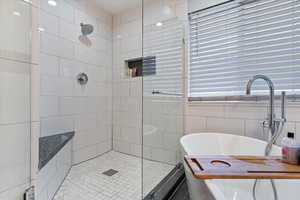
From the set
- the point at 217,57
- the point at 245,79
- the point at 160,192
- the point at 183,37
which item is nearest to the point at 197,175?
the point at 160,192

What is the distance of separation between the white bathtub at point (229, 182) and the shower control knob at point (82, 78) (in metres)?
1.63

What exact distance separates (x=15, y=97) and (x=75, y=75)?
5.48ft

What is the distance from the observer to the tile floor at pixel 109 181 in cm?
138

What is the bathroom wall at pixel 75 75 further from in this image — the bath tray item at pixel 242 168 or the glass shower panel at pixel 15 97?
the bath tray item at pixel 242 168

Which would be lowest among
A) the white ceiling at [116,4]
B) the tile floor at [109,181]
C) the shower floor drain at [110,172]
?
the shower floor drain at [110,172]

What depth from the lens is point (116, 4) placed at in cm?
244

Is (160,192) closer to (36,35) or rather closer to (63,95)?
(36,35)

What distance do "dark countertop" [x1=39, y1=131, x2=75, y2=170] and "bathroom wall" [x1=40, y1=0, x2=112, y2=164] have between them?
0.10m

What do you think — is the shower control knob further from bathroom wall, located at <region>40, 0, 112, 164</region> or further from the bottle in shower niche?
the bottle in shower niche

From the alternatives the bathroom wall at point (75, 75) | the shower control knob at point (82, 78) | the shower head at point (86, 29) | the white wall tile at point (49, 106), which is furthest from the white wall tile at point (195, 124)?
the shower head at point (86, 29)

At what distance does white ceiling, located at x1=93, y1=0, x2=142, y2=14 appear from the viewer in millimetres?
2371

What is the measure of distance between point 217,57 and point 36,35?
1.76m

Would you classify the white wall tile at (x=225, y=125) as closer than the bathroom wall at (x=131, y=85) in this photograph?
Yes

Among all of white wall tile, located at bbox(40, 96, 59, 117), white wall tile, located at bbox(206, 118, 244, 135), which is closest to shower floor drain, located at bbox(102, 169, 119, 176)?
white wall tile, located at bbox(40, 96, 59, 117)
